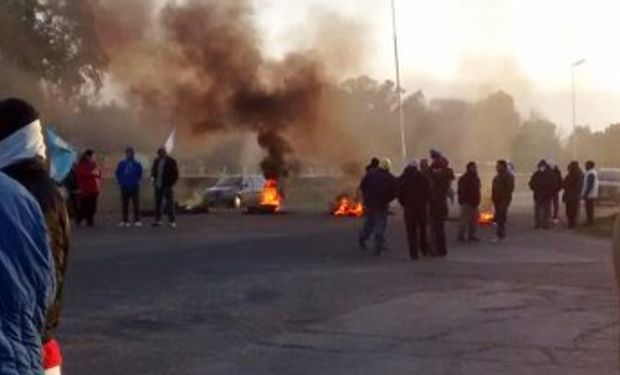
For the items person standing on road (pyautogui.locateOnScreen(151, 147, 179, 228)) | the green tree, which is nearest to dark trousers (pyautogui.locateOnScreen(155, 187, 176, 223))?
person standing on road (pyautogui.locateOnScreen(151, 147, 179, 228))

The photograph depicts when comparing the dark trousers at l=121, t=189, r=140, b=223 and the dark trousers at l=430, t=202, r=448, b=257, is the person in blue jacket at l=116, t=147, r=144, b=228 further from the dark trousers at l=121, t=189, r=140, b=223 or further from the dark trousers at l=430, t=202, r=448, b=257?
the dark trousers at l=430, t=202, r=448, b=257

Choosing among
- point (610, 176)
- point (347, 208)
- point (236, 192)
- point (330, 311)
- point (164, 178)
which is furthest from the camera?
point (610, 176)

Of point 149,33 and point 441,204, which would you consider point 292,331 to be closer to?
point 441,204

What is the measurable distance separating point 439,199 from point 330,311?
7.85m

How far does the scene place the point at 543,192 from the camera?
2494cm

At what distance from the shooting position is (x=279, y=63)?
32.9m

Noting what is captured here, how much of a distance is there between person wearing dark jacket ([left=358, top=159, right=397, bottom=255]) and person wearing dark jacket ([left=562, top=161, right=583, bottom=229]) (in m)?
9.73

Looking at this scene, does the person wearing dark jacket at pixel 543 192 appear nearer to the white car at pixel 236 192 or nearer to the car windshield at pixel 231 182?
the white car at pixel 236 192

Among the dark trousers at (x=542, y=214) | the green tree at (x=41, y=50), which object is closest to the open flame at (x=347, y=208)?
the dark trousers at (x=542, y=214)

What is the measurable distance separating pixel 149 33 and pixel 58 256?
90.6ft

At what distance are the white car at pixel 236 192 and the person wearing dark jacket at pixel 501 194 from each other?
1305 cm

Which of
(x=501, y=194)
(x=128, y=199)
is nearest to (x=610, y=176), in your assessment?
(x=501, y=194)

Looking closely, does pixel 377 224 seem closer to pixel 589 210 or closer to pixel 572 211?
pixel 572 211

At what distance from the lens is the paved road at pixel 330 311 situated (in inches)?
320
